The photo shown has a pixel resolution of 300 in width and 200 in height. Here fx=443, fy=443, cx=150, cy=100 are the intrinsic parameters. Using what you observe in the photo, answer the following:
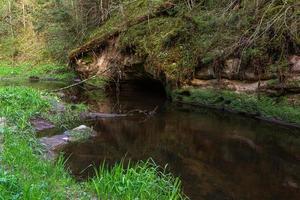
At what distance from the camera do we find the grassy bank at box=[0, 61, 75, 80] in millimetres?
25567

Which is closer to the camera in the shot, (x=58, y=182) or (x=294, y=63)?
(x=58, y=182)

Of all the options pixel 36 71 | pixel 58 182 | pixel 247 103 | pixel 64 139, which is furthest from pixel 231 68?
pixel 36 71

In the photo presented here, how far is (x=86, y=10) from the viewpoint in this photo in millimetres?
22031

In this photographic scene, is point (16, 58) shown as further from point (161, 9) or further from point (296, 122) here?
point (296, 122)

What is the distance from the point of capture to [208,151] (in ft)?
30.8

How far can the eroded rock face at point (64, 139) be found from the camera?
908 centimetres

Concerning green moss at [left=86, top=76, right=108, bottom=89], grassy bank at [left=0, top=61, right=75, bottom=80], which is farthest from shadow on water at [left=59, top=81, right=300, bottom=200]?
grassy bank at [left=0, top=61, right=75, bottom=80]

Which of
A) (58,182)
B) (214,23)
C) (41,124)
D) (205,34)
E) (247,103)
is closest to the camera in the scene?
(58,182)

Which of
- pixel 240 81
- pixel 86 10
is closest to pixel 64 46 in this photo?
pixel 86 10

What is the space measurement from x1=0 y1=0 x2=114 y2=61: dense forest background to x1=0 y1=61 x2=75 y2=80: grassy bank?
0.70 metres

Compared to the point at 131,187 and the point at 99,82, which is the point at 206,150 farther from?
the point at 99,82

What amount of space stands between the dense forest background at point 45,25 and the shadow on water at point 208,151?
30.5ft

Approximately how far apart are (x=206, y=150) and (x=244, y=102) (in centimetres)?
400

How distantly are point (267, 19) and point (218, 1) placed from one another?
3065mm
